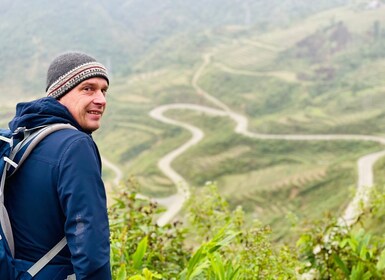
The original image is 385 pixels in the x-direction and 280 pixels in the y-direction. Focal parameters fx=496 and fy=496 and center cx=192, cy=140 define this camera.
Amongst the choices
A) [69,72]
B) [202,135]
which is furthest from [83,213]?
[202,135]

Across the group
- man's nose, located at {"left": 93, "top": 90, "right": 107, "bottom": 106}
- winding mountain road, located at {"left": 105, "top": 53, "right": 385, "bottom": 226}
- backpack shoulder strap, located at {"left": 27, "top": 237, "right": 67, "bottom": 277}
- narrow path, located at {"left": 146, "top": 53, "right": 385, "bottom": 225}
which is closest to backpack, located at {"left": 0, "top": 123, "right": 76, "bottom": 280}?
backpack shoulder strap, located at {"left": 27, "top": 237, "right": 67, "bottom": 277}

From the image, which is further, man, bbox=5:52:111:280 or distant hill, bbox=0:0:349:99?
distant hill, bbox=0:0:349:99

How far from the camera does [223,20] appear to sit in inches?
5074

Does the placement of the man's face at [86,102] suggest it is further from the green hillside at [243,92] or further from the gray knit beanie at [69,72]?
the green hillside at [243,92]

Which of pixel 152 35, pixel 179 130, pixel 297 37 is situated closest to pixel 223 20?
pixel 152 35

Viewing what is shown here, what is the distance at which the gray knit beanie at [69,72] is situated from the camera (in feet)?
4.76

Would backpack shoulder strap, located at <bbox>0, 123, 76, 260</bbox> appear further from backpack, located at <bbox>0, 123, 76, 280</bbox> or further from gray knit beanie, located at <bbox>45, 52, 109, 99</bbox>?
gray knit beanie, located at <bbox>45, 52, 109, 99</bbox>

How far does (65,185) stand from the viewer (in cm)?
129

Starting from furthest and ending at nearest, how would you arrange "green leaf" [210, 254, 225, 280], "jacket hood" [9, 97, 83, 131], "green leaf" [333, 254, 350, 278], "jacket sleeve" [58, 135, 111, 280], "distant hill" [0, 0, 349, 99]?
"distant hill" [0, 0, 349, 99] → "green leaf" [333, 254, 350, 278] → "green leaf" [210, 254, 225, 280] → "jacket hood" [9, 97, 83, 131] → "jacket sleeve" [58, 135, 111, 280]

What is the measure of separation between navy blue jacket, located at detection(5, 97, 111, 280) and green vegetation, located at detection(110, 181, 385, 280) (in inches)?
24.4

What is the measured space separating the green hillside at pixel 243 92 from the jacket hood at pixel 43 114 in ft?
49.1

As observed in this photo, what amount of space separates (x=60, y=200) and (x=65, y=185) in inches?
2.1

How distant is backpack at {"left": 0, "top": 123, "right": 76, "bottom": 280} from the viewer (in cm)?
134

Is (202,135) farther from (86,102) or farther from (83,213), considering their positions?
(83,213)
